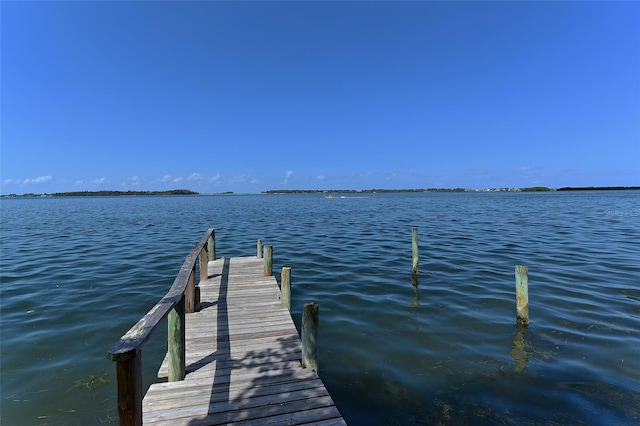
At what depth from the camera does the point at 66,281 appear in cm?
1179

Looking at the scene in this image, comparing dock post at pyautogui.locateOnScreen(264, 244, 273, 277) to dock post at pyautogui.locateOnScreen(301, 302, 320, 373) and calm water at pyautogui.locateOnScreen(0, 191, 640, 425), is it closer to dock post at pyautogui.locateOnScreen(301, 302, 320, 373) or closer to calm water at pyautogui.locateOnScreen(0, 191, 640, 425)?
calm water at pyautogui.locateOnScreen(0, 191, 640, 425)

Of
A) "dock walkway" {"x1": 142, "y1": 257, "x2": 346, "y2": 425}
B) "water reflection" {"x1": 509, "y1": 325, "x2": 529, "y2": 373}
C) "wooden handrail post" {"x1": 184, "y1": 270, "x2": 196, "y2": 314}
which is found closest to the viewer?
"dock walkway" {"x1": 142, "y1": 257, "x2": 346, "y2": 425}

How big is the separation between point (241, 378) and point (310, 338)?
3.94 feet

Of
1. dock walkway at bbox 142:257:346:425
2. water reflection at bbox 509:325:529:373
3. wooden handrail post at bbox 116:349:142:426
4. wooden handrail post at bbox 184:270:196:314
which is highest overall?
wooden handrail post at bbox 116:349:142:426

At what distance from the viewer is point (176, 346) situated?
4824 millimetres

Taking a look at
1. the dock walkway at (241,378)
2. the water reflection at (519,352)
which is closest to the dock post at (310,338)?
the dock walkway at (241,378)

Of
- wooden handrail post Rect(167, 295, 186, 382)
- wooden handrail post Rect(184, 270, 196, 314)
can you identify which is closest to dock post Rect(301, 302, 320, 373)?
wooden handrail post Rect(167, 295, 186, 382)

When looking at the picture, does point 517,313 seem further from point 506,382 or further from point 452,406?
point 452,406

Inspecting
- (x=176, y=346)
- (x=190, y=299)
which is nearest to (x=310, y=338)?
(x=176, y=346)

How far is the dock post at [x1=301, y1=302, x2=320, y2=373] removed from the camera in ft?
17.0

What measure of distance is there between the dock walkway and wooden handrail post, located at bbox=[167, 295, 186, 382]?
0.48 feet

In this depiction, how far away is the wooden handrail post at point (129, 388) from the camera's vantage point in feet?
8.53

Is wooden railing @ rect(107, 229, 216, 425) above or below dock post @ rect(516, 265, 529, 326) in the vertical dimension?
above

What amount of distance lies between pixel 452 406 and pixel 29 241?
26.3 meters
